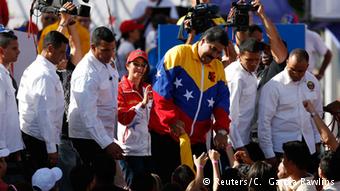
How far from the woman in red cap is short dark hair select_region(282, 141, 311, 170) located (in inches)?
59.9

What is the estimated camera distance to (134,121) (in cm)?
1184

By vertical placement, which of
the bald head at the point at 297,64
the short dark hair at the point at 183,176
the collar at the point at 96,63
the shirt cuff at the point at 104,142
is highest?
the collar at the point at 96,63

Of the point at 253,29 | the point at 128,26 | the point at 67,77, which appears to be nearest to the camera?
the point at 67,77

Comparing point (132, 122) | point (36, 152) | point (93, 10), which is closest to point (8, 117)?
point (36, 152)

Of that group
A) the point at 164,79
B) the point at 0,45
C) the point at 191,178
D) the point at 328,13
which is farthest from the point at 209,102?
the point at 328,13

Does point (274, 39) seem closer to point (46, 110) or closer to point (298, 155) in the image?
point (298, 155)

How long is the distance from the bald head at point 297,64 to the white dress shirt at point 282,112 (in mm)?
68

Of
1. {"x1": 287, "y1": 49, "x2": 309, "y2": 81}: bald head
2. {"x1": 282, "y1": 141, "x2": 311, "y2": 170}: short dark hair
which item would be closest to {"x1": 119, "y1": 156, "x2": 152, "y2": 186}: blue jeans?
{"x1": 282, "y1": 141, "x2": 311, "y2": 170}: short dark hair

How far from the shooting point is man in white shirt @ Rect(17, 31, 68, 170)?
438 inches

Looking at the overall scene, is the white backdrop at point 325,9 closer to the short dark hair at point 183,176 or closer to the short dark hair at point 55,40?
the short dark hair at point 55,40

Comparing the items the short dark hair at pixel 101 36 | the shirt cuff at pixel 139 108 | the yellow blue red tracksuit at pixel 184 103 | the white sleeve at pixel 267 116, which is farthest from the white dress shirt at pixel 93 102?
the white sleeve at pixel 267 116

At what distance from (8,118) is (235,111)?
8.22ft

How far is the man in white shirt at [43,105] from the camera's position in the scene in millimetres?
11117

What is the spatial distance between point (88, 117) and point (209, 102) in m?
1.33
